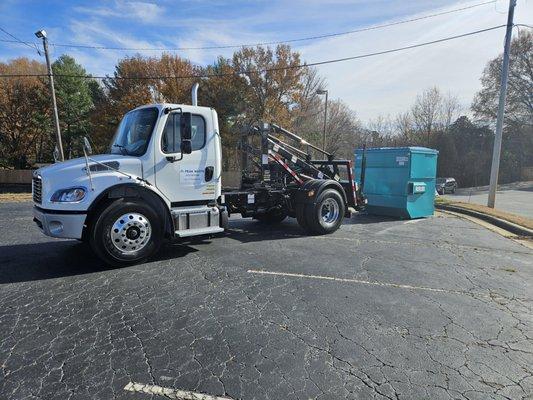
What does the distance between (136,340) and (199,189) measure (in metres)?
3.68

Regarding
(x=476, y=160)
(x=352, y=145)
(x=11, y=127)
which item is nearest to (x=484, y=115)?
(x=476, y=160)

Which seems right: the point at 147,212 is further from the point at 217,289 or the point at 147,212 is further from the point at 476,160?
the point at 476,160

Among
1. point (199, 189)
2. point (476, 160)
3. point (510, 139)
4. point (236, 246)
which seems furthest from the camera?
point (510, 139)

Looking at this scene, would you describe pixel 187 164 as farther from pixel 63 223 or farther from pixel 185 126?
pixel 63 223

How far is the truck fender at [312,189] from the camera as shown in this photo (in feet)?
28.8

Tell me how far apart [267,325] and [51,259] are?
4.40 metres

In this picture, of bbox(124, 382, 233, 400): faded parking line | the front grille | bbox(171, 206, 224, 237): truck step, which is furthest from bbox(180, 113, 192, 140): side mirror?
bbox(124, 382, 233, 400): faded parking line

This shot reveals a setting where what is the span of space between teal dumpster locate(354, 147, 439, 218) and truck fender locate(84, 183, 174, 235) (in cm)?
743

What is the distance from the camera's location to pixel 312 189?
8836 mm

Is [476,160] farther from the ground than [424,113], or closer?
closer

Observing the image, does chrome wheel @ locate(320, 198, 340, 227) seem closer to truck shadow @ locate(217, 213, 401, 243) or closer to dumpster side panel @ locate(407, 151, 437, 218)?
truck shadow @ locate(217, 213, 401, 243)

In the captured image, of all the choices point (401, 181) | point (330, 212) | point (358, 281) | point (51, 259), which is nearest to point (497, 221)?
point (401, 181)

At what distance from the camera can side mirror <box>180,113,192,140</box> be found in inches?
257

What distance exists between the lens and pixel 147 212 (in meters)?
6.24
